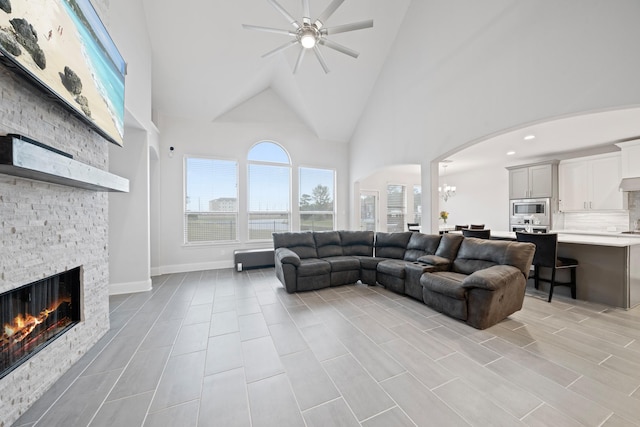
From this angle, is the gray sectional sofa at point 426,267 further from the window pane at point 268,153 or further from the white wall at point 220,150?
the window pane at point 268,153

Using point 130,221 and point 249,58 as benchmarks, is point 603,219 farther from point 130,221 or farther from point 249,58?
point 130,221

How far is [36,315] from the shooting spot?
1.82m

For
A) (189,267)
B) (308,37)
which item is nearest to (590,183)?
(308,37)

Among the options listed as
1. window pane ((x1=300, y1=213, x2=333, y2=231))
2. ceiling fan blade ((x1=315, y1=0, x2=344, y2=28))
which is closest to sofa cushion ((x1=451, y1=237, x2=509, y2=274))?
ceiling fan blade ((x1=315, y1=0, x2=344, y2=28))

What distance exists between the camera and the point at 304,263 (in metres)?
3.92

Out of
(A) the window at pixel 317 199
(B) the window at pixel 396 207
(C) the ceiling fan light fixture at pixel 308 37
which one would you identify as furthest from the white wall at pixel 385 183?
(C) the ceiling fan light fixture at pixel 308 37

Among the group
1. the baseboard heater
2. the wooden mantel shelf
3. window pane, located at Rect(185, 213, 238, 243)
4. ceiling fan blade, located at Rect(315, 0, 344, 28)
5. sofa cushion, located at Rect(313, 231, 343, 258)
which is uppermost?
ceiling fan blade, located at Rect(315, 0, 344, 28)

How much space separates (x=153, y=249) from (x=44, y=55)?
436cm

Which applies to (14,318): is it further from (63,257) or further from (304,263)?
(304,263)

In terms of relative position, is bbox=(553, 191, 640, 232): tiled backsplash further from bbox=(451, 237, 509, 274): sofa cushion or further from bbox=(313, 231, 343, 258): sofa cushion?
bbox=(313, 231, 343, 258): sofa cushion

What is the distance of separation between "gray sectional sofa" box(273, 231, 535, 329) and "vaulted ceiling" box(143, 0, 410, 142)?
3496 mm

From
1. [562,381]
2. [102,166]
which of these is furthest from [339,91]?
[562,381]

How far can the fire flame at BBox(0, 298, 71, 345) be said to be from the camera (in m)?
1.53

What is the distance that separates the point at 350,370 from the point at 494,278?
187cm
